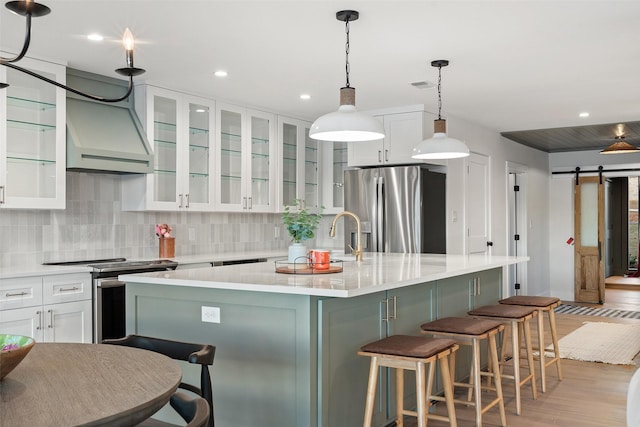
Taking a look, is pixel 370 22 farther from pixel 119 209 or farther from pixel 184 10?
pixel 119 209

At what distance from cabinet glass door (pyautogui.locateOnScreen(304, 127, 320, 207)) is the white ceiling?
104cm

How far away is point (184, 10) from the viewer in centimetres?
338

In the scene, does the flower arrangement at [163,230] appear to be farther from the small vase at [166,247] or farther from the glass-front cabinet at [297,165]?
the glass-front cabinet at [297,165]

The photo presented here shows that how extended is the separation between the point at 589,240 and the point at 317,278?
7.41 m

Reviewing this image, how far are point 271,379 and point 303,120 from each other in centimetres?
437

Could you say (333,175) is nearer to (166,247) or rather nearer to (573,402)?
(166,247)

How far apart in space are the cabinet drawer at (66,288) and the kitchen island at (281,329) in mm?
1109

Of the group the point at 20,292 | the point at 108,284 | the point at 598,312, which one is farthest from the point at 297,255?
the point at 598,312

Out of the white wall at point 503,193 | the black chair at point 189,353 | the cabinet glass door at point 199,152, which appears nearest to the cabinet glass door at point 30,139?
the cabinet glass door at point 199,152

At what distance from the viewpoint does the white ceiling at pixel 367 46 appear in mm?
3396

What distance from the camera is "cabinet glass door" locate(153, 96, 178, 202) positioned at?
17.0 feet

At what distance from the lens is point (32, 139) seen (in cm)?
432

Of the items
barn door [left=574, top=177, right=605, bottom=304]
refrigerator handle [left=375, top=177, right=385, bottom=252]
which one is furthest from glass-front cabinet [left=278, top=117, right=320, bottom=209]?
barn door [left=574, top=177, right=605, bottom=304]

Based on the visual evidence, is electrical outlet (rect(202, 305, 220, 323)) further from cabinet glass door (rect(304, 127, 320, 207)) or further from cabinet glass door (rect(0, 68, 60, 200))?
cabinet glass door (rect(304, 127, 320, 207))
